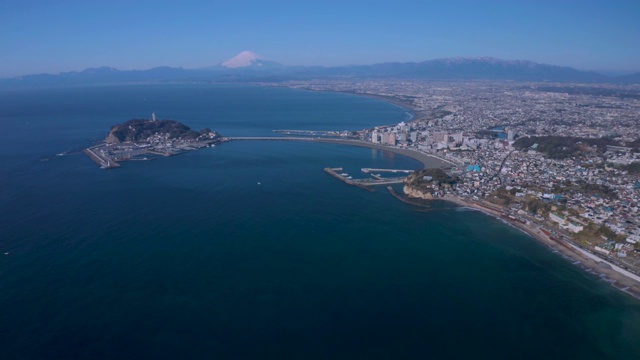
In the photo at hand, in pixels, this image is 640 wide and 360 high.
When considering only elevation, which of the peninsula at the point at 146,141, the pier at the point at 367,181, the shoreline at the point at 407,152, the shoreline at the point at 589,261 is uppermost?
the peninsula at the point at 146,141

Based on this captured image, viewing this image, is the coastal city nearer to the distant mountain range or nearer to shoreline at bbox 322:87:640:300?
shoreline at bbox 322:87:640:300

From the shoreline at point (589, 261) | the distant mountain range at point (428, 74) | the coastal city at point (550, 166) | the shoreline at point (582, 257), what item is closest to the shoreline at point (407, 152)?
the coastal city at point (550, 166)

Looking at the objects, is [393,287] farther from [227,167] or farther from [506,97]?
[506,97]

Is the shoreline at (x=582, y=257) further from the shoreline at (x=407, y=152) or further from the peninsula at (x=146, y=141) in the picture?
the peninsula at (x=146, y=141)

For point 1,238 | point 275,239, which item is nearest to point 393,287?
point 275,239

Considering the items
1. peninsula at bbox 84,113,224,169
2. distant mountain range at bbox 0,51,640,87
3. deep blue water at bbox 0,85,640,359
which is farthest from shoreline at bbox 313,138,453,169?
distant mountain range at bbox 0,51,640,87
